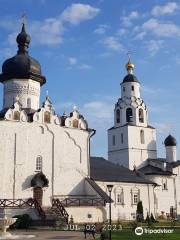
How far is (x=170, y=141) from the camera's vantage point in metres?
53.5

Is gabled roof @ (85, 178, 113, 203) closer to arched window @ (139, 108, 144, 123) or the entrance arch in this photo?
the entrance arch

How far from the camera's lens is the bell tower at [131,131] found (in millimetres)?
52812

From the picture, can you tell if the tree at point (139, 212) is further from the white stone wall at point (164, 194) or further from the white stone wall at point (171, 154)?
the white stone wall at point (171, 154)

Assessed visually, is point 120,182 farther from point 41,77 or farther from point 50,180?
point 41,77

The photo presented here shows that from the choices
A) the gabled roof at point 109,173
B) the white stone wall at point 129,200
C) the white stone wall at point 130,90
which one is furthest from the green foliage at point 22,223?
the white stone wall at point 130,90

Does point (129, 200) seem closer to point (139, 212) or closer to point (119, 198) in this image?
point (119, 198)

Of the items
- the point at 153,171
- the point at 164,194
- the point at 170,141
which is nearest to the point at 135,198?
the point at 164,194

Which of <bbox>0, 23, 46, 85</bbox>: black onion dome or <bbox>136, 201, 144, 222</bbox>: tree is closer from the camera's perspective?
<bbox>0, 23, 46, 85</bbox>: black onion dome

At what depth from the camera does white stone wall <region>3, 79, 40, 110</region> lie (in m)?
36.0

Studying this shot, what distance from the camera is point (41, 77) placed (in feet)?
121

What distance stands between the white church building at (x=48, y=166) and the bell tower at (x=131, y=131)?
844 centimetres

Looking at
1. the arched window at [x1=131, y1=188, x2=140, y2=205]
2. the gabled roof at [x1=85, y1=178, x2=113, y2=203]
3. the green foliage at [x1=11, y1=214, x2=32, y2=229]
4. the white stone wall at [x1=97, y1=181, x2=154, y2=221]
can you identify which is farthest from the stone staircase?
Result: the arched window at [x1=131, y1=188, x2=140, y2=205]

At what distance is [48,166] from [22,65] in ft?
30.4

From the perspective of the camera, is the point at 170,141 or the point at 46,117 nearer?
the point at 46,117
